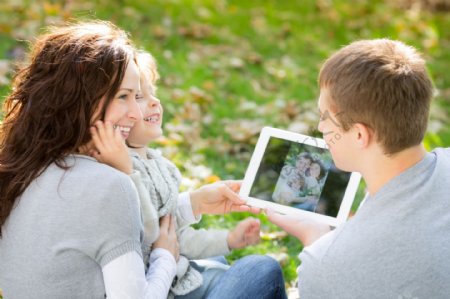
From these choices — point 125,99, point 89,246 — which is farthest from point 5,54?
point 89,246

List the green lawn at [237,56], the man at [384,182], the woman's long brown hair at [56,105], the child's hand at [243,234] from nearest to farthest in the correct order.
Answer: the man at [384,182]
the woman's long brown hair at [56,105]
the child's hand at [243,234]
the green lawn at [237,56]

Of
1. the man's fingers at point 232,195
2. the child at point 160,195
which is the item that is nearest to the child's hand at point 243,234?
the child at point 160,195

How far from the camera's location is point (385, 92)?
1851 millimetres

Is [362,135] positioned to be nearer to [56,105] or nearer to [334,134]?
[334,134]

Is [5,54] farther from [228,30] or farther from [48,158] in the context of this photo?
[48,158]

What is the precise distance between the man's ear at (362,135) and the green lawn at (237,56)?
3.71ft

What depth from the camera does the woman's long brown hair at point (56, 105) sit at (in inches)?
74.1

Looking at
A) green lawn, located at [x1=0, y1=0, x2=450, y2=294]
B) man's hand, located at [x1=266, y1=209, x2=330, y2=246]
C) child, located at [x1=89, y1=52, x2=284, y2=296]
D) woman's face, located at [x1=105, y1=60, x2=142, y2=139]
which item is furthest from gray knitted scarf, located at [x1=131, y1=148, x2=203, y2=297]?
green lawn, located at [x1=0, y1=0, x2=450, y2=294]

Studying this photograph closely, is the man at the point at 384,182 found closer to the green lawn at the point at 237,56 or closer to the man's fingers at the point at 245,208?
the man's fingers at the point at 245,208

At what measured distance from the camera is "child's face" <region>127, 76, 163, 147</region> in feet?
7.33

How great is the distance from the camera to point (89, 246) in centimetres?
180

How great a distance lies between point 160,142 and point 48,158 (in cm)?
178

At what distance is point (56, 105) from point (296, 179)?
3.11 feet

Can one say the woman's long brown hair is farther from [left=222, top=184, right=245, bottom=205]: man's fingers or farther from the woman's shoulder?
[left=222, top=184, right=245, bottom=205]: man's fingers
